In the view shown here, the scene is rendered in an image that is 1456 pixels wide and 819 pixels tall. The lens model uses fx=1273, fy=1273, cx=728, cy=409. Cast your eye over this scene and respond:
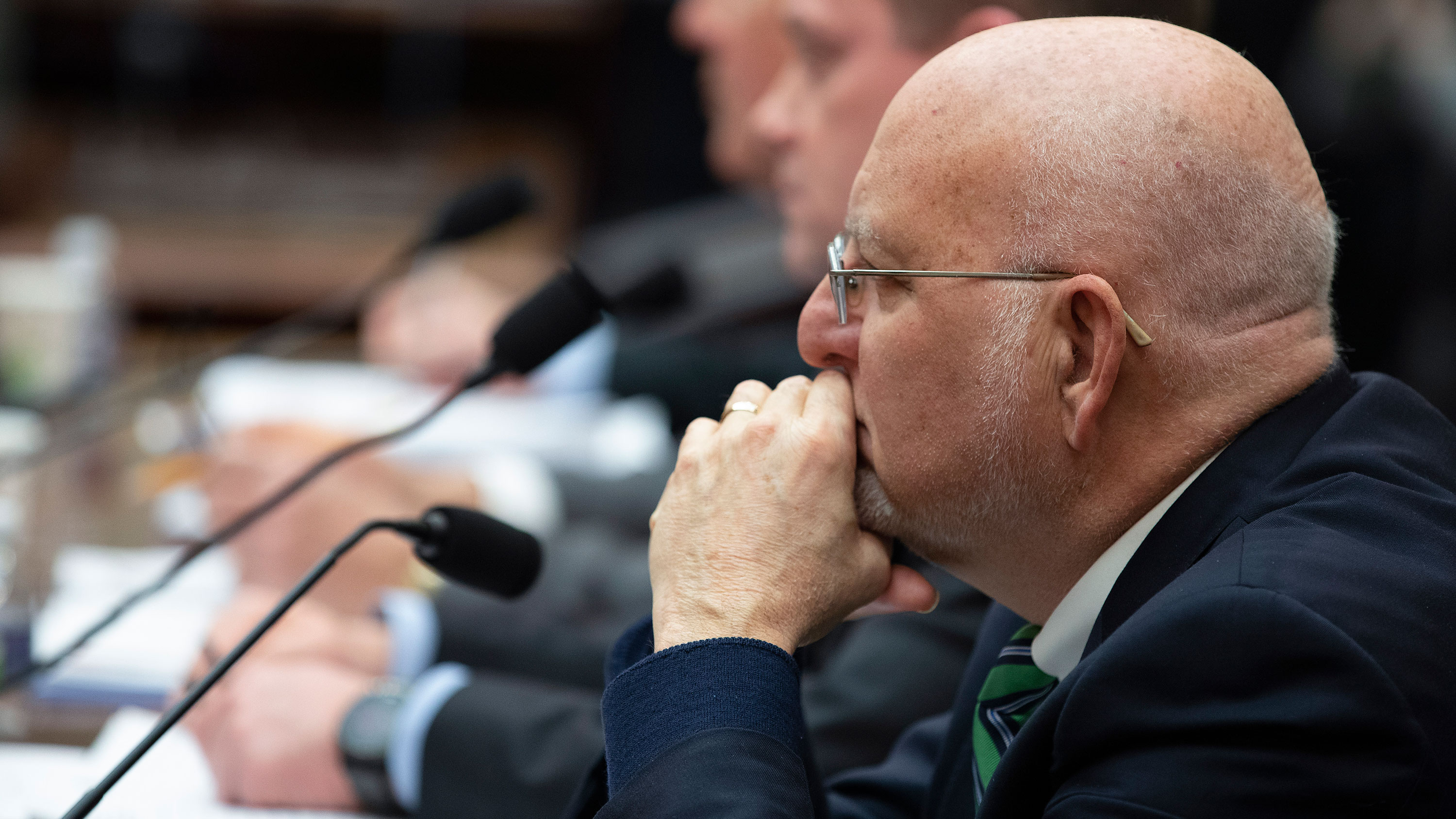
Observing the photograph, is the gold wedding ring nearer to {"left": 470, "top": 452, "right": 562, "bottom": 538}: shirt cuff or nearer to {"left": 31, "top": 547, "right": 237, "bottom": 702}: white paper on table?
{"left": 31, "top": 547, "right": 237, "bottom": 702}: white paper on table

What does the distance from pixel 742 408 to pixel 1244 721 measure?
379 mm

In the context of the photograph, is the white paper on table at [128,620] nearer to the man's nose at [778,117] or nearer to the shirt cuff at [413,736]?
the shirt cuff at [413,736]

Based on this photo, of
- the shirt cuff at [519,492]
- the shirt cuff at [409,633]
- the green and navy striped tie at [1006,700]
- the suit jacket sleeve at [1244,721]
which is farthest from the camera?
the shirt cuff at [519,492]

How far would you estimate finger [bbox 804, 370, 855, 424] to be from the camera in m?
0.79

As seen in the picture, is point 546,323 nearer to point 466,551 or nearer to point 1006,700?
point 466,551

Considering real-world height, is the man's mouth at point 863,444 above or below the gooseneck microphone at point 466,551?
above

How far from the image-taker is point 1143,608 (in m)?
0.63

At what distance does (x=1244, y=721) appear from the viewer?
22.4 inches

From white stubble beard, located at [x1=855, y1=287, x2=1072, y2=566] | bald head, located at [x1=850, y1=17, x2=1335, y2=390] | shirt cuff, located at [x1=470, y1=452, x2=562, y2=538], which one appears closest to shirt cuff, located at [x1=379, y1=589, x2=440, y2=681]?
shirt cuff, located at [x1=470, y1=452, x2=562, y2=538]

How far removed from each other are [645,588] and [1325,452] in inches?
32.0

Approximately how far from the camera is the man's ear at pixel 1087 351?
2.20 feet

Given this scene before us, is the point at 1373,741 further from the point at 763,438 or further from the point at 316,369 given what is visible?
the point at 316,369

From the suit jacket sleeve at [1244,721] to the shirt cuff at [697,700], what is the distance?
0.16 metres

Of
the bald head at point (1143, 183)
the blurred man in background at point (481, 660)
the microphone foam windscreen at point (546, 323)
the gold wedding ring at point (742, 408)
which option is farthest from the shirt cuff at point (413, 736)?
the bald head at point (1143, 183)
